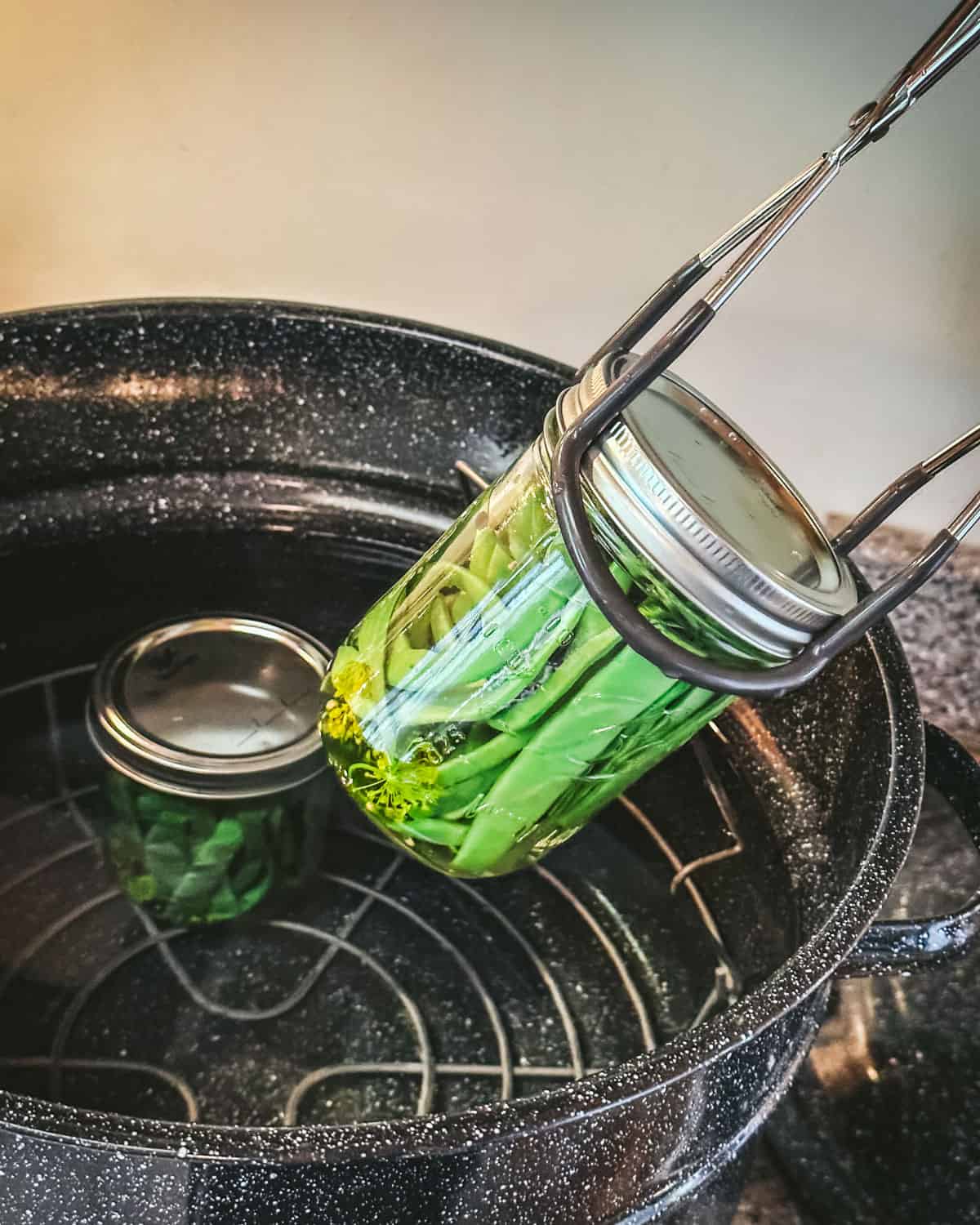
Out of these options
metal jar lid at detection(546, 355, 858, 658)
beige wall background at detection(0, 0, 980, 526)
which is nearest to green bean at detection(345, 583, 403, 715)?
metal jar lid at detection(546, 355, 858, 658)

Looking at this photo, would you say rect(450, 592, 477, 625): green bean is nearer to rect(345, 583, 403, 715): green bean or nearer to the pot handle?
rect(345, 583, 403, 715): green bean

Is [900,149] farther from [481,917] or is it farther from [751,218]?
[481,917]

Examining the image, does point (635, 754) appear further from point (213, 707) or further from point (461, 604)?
point (213, 707)

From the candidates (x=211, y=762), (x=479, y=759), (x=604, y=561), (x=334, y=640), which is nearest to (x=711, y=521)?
(x=604, y=561)

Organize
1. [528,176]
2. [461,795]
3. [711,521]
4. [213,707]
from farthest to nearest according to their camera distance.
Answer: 1. [528,176]
2. [213,707]
3. [461,795]
4. [711,521]

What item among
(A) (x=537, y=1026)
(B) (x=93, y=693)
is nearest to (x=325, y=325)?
(B) (x=93, y=693)
